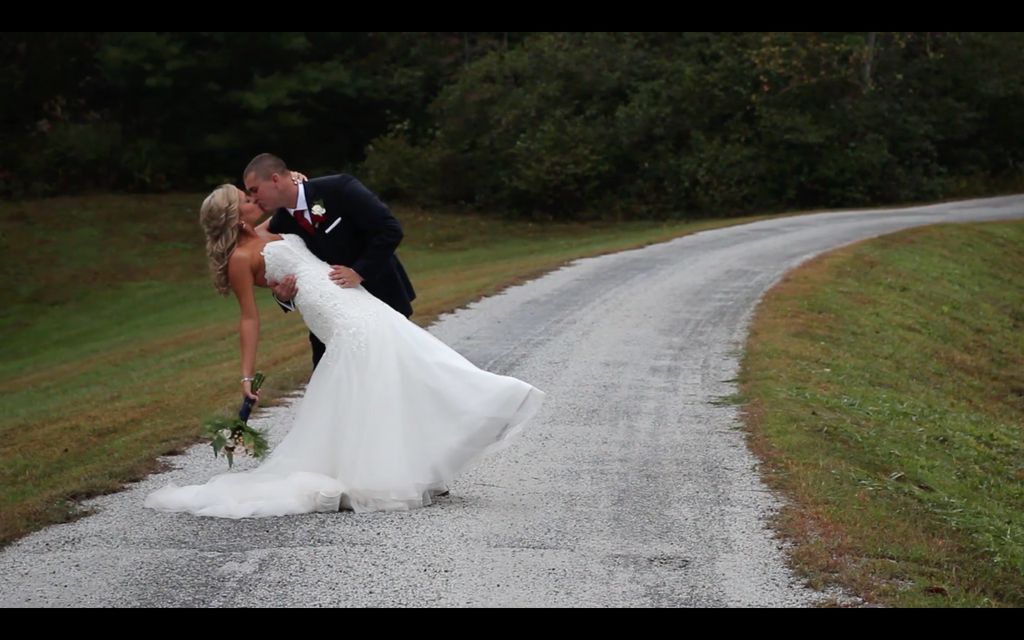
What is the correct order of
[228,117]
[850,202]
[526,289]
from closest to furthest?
[526,289]
[850,202]
[228,117]

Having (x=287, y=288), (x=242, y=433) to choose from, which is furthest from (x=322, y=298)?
(x=242, y=433)

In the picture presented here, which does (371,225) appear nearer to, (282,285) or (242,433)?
(282,285)

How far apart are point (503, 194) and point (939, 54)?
1453 cm

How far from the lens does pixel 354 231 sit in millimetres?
7934

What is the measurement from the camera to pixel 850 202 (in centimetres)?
3831

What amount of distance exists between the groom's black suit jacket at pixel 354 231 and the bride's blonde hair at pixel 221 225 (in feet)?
1.20

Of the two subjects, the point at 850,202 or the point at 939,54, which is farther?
the point at 939,54

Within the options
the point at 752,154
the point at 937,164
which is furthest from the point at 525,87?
the point at 937,164

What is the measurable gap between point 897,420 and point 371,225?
21.5ft

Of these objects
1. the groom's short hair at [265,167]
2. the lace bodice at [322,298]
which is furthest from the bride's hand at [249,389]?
the groom's short hair at [265,167]

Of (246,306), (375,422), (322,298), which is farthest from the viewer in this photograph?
(246,306)

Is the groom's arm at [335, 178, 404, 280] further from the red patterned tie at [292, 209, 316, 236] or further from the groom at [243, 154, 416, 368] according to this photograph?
the red patterned tie at [292, 209, 316, 236]

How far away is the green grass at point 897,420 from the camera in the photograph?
7215mm
